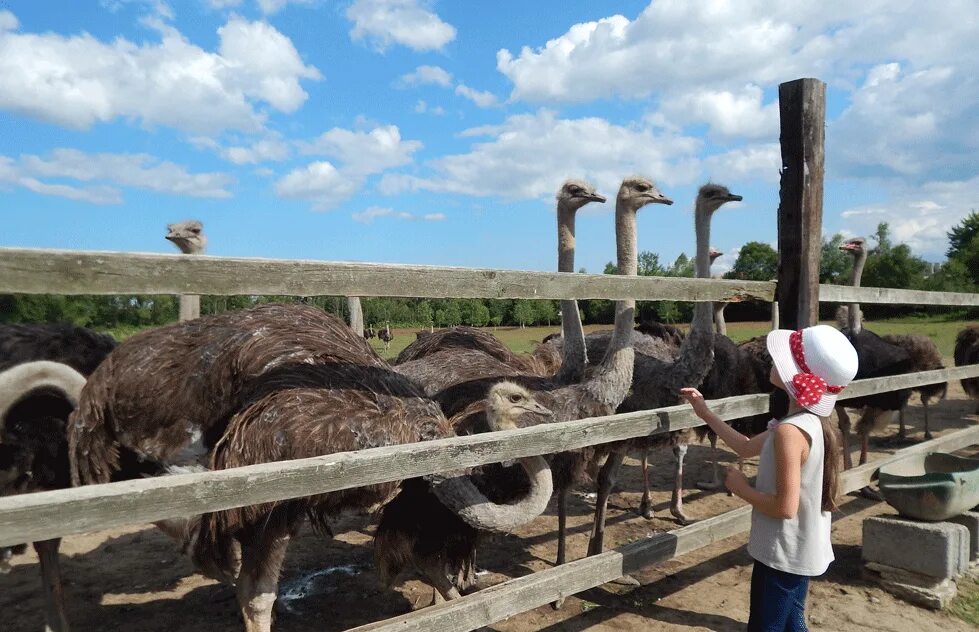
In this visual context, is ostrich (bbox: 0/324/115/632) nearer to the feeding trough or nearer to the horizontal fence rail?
the horizontal fence rail

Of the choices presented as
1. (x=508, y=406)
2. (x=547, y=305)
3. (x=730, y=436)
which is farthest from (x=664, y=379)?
(x=547, y=305)

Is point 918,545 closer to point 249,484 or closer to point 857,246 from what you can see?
point 249,484

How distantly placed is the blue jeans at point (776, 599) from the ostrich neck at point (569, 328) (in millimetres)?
2089

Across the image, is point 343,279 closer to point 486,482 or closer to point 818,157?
point 486,482

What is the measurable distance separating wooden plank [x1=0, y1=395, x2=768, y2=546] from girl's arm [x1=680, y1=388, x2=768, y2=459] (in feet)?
1.40

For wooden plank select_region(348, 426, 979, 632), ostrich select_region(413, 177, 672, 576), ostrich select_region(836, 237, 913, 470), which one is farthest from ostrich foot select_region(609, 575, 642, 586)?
ostrich select_region(836, 237, 913, 470)

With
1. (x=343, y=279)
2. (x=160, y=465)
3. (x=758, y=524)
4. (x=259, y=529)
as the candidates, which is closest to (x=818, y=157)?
(x=758, y=524)

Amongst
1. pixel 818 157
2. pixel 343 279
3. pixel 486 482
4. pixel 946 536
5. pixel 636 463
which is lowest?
pixel 636 463

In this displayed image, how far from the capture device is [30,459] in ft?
10.6

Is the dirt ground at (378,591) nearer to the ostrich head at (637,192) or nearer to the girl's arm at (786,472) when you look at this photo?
the girl's arm at (786,472)

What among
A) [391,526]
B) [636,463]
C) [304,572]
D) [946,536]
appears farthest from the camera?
[636,463]

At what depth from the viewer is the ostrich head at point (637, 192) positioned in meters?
4.57

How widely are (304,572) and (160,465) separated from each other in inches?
63.1

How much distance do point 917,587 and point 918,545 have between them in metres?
0.21
